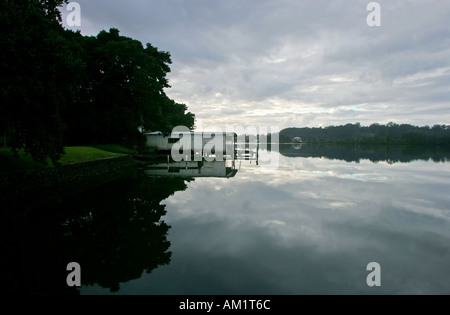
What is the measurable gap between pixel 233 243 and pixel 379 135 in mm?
132668

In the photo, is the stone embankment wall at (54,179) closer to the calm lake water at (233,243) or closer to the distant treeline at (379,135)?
the calm lake water at (233,243)

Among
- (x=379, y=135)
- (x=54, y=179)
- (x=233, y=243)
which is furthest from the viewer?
(x=379, y=135)

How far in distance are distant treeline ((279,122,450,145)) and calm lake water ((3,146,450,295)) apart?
294ft

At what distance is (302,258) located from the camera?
554 centimetres

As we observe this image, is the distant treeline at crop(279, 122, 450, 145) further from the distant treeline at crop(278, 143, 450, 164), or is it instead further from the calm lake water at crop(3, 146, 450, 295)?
the calm lake water at crop(3, 146, 450, 295)

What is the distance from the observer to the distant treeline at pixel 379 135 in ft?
293

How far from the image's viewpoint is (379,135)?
118 metres

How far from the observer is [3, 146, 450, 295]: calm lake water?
15.1 ft

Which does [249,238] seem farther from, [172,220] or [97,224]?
[97,224]

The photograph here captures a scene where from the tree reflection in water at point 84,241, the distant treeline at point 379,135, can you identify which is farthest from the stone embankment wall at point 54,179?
the distant treeline at point 379,135

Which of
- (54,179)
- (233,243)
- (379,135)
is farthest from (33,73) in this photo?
(379,135)

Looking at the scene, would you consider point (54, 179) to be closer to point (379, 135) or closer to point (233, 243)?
point (233, 243)

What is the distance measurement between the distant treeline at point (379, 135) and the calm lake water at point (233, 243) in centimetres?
8973
